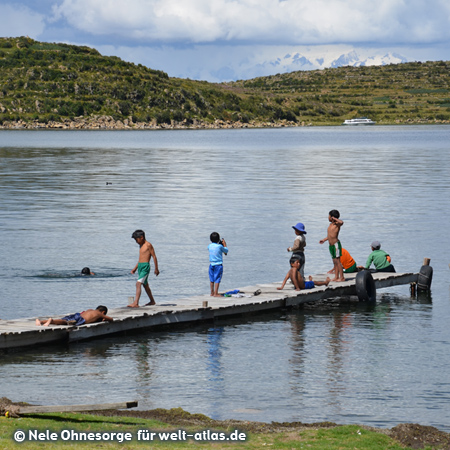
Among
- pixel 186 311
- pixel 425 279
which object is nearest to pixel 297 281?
pixel 186 311

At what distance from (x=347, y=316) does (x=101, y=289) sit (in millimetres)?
8667

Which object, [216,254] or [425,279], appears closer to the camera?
[216,254]

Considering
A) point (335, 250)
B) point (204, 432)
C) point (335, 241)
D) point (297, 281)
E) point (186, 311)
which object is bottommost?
point (204, 432)

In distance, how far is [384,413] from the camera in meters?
16.3

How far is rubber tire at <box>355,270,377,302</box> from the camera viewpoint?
2684 cm

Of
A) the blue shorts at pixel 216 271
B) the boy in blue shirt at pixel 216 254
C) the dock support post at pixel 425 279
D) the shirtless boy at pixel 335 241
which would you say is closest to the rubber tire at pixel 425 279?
the dock support post at pixel 425 279

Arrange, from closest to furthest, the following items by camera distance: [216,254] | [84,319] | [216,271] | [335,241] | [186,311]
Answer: [84,319] → [186,311] → [216,254] → [216,271] → [335,241]

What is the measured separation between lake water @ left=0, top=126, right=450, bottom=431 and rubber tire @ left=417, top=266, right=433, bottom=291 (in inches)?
25.0

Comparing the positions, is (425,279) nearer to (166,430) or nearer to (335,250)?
(335,250)

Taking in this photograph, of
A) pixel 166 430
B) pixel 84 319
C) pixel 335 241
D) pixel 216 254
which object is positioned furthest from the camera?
pixel 335 241

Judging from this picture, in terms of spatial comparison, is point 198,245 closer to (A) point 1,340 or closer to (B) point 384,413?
(A) point 1,340

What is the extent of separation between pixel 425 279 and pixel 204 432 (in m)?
16.5

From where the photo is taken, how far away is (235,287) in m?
29.4

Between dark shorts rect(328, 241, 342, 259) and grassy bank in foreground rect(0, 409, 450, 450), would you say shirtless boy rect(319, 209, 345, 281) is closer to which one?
dark shorts rect(328, 241, 342, 259)
